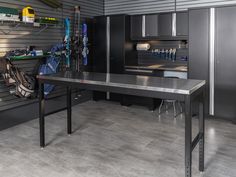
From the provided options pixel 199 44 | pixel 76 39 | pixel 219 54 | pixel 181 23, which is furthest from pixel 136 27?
pixel 219 54

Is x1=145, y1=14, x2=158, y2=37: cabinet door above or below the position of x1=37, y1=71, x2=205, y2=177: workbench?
above

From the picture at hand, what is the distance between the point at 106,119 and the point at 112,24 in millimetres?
2432

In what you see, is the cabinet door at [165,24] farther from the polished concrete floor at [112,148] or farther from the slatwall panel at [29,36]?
the slatwall panel at [29,36]

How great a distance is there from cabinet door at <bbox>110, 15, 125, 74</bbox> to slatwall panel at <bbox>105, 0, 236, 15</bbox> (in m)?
0.79

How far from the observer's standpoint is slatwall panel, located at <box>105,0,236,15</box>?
18.0 feet

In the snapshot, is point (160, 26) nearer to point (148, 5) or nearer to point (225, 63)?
point (148, 5)

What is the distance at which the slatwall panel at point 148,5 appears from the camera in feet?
18.0

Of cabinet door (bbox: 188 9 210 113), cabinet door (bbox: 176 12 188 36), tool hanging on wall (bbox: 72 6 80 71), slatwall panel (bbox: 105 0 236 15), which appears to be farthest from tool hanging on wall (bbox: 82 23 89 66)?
cabinet door (bbox: 188 9 210 113)

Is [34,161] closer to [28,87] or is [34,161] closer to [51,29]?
[28,87]

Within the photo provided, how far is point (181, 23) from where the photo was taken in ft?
16.9

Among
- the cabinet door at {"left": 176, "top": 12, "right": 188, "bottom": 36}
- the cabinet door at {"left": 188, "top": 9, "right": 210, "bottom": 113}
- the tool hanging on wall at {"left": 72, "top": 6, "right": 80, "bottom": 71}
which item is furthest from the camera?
the tool hanging on wall at {"left": 72, "top": 6, "right": 80, "bottom": 71}

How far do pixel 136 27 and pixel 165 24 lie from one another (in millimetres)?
744

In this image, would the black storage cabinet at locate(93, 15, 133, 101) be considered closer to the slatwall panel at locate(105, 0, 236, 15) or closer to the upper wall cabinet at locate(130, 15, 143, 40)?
the upper wall cabinet at locate(130, 15, 143, 40)

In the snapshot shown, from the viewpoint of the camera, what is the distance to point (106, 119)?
4848 mm
